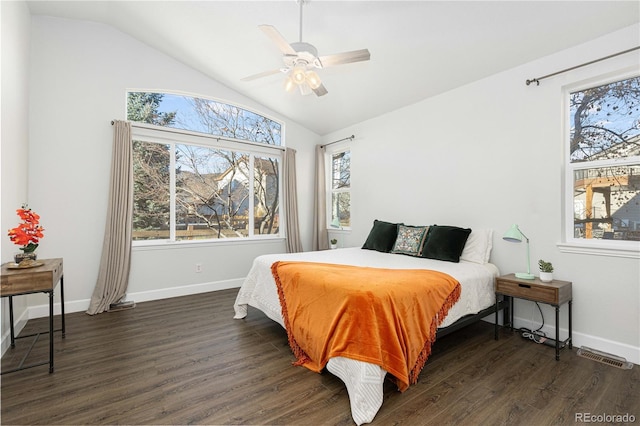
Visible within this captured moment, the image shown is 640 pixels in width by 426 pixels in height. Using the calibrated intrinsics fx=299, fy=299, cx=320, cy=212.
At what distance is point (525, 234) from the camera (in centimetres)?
297

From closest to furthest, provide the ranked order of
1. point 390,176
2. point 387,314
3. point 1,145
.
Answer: point 387,314 < point 1,145 < point 390,176

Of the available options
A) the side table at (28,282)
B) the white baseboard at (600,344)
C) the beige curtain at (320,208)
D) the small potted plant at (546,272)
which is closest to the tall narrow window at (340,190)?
the beige curtain at (320,208)

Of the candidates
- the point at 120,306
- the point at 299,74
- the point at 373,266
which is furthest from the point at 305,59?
the point at 120,306

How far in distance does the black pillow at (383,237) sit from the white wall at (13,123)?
363 centimetres

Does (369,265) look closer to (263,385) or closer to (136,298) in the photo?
(263,385)

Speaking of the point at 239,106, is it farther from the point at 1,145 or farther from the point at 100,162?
the point at 1,145

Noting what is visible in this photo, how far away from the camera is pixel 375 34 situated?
9.75 feet

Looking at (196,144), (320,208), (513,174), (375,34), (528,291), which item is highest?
(375,34)

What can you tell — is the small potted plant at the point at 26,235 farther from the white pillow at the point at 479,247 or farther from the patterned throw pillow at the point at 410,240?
the white pillow at the point at 479,247

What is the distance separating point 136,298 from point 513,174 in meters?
4.67

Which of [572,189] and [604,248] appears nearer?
[604,248]

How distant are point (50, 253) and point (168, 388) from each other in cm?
263

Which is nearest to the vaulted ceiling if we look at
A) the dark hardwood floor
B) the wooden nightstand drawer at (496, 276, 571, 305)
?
the wooden nightstand drawer at (496, 276, 571, 305)

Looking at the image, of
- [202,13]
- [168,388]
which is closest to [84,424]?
[168,388]
